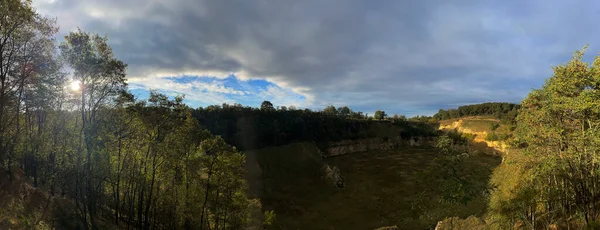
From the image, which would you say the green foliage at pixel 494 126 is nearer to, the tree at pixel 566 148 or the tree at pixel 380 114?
the tree at pixel 380 114

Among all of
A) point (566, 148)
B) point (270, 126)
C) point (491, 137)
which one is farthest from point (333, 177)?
point (491, 137)

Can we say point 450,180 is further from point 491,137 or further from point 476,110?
point 476,110

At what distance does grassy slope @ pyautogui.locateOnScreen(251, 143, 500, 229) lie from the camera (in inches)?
1703

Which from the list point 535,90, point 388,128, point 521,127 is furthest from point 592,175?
point 388,128

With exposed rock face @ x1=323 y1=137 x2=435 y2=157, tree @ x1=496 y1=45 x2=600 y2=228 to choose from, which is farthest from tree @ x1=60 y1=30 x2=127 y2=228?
exposed rock face @ x1=323 y1=137 x2=435 y2=157

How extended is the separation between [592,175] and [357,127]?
86.2 meters

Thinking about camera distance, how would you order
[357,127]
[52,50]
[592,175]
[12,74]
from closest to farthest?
1. [592,175]
2. [12,74]
3. [52,50]
4. [357,127]

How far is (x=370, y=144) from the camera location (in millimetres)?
102688

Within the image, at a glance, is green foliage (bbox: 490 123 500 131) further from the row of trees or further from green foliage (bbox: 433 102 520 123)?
the row of trees

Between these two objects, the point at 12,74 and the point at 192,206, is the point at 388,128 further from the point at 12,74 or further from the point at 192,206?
the point at 12,74

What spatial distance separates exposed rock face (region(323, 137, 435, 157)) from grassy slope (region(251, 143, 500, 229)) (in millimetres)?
4859

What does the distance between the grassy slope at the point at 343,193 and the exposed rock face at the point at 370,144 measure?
4.86m

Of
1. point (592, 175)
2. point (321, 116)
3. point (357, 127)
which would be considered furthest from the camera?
point (357, 127)

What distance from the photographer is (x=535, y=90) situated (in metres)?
21.4
